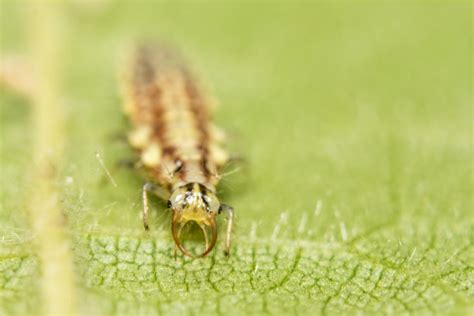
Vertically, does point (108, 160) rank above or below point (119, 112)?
below

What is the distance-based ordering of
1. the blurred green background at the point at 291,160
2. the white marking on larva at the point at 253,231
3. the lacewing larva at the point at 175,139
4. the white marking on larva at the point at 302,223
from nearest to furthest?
the blurred green background at the point at 291,160 → the lacewing larva at the point at 175,139 → the white marking on larva at the point at 253,231 → the white marking on larva at the point at 302,223

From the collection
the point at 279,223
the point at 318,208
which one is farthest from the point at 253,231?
the point at 318,208

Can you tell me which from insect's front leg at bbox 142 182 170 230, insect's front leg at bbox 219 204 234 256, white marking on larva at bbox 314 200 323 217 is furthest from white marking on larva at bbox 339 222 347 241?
insect's front leg at bbox 142 182 170 230

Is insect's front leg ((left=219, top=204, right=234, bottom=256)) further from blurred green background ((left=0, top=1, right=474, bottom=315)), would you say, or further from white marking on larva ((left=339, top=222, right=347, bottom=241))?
white marking on larva ((left=339, top=222, right=347, bottom=241))

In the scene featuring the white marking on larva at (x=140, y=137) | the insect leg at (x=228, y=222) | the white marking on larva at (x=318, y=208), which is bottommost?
the insect leg at (x=228, y=222)

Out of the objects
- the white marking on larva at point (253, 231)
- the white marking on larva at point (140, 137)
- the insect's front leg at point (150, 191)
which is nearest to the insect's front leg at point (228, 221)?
the white marking on larva at point (253, 231)

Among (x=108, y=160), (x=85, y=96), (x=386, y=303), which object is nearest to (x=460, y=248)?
(x=386, y=303)

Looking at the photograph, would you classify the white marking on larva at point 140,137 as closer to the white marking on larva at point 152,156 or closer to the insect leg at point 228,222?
the white marking on larva at point 152,156

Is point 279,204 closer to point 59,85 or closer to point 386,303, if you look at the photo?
point 386,303

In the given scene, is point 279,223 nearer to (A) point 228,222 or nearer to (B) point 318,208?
(B) point 318,208
